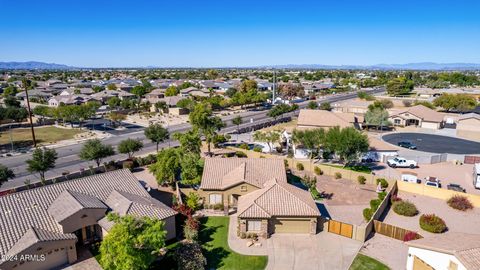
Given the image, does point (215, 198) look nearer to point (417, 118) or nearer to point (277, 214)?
point (277, 214)

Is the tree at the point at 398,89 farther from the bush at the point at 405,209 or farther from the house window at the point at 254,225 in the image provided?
the house window at the point at 254,225

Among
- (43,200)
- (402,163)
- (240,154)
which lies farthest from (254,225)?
(402,163)

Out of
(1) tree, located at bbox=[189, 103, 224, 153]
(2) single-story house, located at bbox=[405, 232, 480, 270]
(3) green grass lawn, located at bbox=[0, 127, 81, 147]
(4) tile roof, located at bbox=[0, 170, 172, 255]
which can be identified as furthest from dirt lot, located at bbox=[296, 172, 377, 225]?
(3) green grass lawn, located at bbox=[0, 127, 81, 147]

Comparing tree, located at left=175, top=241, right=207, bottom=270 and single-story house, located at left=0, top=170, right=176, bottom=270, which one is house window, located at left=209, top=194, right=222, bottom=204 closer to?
single-story house, located at left=0, top=170, right=176, bottom=270

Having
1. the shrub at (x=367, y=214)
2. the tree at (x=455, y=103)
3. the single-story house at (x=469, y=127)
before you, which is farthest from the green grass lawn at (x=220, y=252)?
the tree at (x=455, y=103)

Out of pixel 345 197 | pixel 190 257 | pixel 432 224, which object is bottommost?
pixel 345 197

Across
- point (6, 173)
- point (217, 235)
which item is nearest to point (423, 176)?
point (217, 235)

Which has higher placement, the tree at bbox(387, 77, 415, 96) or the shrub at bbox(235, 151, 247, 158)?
the tree at bbox(387, 77, 415, 96)
